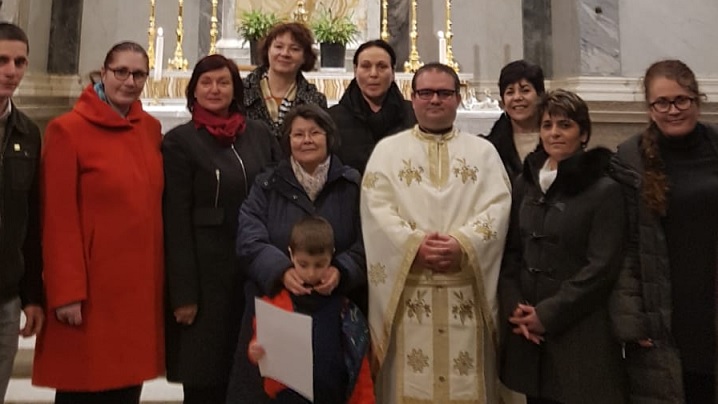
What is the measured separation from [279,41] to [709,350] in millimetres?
2254

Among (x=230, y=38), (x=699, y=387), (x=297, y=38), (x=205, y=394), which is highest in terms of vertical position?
(x=230, y=38)

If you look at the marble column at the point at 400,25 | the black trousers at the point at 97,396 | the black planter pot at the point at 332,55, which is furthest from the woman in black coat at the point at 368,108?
the marble column at the point at 400,25

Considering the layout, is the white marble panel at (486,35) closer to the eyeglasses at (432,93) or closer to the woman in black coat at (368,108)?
the woman in black coat at (368,108)

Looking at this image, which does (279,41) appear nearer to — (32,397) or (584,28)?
(32,397)

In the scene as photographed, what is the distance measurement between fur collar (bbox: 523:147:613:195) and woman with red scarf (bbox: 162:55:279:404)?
4.06 ft

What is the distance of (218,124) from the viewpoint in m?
2.63

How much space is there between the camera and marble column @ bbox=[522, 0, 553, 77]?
272 inches

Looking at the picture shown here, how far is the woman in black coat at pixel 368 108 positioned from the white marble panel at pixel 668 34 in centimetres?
332

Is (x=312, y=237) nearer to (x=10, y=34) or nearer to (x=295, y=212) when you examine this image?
(x=295, y=212)

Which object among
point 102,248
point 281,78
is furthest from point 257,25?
point 102,248

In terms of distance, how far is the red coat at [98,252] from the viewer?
2.36 m

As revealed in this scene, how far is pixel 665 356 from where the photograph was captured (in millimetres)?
2223

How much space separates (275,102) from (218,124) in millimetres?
591

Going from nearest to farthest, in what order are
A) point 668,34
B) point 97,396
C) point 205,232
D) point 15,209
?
point 15,209 < point 97,396 < point 205,232 < point 668,34
